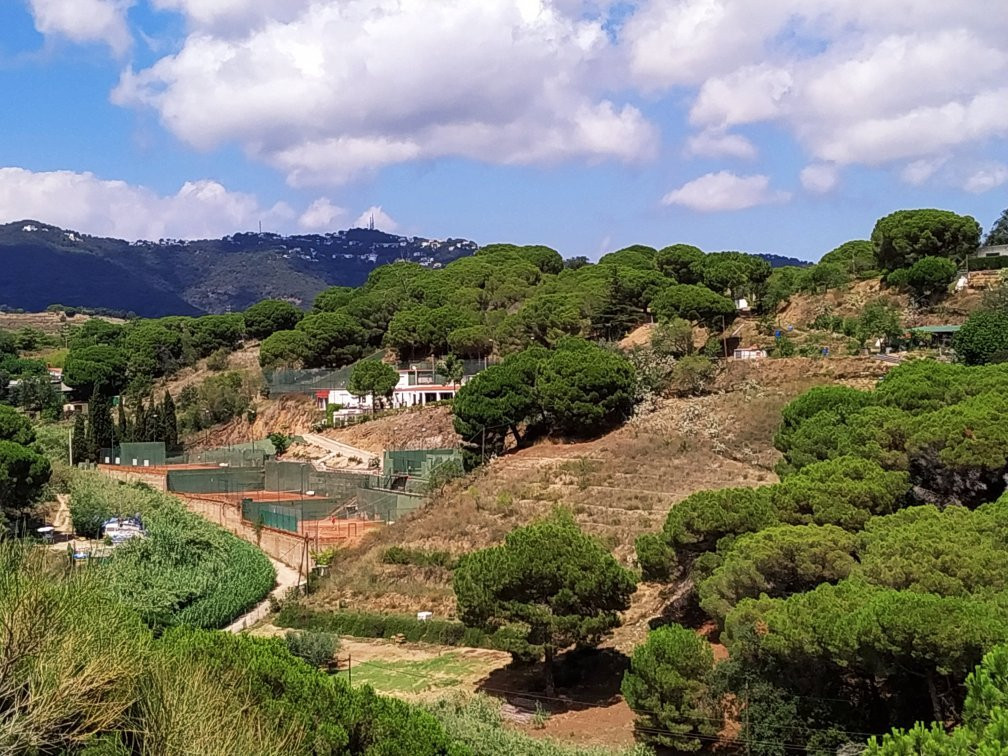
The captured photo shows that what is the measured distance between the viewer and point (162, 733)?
8367 mm

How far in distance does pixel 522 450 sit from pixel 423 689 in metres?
18.4

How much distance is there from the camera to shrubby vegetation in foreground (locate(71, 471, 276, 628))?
22906 mm

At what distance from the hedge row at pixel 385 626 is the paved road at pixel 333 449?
53.7ft

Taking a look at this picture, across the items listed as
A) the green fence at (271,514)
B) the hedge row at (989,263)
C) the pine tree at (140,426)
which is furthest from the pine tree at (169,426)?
the hedge row at (989,263)

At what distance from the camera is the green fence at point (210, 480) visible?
39188 millimetres

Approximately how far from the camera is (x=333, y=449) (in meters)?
43.6

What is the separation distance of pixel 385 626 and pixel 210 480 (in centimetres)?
1964

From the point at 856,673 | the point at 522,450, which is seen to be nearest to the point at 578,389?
the point at 522,450

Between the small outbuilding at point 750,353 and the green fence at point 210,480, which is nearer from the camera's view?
the green fence at point 210,480

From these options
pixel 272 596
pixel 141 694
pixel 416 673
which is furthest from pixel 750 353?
pixel 141 694

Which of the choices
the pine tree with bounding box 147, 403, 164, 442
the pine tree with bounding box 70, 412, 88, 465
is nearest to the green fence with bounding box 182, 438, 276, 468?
the pine tree with bounding box 147, 403, 164, 442

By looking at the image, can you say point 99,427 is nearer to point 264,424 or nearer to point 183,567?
point 264,424

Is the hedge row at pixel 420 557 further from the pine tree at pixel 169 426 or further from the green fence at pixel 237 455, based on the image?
the pine tree at pixel 169 426

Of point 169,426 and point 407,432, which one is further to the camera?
point 169,426
